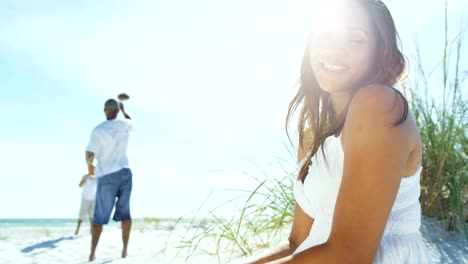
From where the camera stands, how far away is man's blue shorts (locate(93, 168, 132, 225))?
19.6ft

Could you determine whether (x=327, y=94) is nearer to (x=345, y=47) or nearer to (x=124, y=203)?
(x=345, y=47)

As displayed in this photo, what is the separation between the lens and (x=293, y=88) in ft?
5.49

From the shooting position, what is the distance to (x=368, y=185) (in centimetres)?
106

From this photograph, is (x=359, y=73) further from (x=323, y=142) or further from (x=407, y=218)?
(x=407, y=218)

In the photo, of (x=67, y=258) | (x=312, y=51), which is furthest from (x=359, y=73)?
(x=67, y=258)

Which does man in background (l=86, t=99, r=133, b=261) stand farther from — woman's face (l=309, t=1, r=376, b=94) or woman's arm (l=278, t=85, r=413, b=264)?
woman's arm (l=278, t=85, r=413, b=264)

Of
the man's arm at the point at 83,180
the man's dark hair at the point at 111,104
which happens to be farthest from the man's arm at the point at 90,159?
the man's arm at the point at 83,180

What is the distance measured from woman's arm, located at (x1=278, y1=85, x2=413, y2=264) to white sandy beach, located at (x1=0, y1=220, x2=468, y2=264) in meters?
2.15

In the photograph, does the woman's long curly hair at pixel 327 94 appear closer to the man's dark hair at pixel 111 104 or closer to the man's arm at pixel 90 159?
the man's dark hair at pixel 111 104

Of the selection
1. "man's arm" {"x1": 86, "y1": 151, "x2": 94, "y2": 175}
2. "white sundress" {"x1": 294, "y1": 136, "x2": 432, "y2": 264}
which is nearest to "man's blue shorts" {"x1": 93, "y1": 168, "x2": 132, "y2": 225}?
"man's arm" {"x1": 86, "y1": 151, "x2": 94, "y2": 175}

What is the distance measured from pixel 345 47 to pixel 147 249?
546cm

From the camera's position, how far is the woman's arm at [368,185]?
106 cm

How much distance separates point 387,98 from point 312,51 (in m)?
0.38

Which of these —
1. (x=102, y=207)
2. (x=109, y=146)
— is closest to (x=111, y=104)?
(x=109, y=146)
